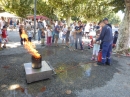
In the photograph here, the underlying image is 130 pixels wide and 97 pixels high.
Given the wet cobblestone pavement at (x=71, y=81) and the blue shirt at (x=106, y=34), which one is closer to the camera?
the wet cobblestone pavement at (x=71, y=81)

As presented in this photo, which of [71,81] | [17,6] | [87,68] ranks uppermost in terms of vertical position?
[17,6]

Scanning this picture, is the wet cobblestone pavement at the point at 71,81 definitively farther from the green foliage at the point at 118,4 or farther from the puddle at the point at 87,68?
the green foliage at the point at 118,4

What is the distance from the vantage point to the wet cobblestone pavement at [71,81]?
4395mm

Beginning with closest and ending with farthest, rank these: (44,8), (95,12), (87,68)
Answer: (87,68) < (95,12) < (44,8)

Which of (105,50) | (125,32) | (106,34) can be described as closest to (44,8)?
(125,32)

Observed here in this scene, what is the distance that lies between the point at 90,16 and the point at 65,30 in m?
21.4

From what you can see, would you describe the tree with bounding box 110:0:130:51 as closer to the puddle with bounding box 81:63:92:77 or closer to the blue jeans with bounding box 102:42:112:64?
the blue jeans with bounding box 102:42:112:64

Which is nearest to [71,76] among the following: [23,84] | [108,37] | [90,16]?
[23,84]

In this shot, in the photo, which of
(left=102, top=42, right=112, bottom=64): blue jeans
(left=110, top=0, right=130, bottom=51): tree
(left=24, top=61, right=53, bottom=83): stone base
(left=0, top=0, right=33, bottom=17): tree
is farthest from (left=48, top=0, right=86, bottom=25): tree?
(left=24, top=61, right=53, bottom=83): stone base

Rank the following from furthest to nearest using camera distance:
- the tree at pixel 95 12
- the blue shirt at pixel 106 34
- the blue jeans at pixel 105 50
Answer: the tree at pixel 95 12 < the blue jeans at pixel 105 50 < the blue shirt at pixel 106 34

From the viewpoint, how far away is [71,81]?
520 cm

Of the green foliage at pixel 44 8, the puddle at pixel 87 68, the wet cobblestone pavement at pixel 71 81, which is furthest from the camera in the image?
the green foliage at pixel 44 8

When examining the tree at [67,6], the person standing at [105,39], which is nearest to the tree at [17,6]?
the tree at [67,6]

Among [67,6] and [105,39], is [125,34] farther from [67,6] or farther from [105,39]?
[67,6]
